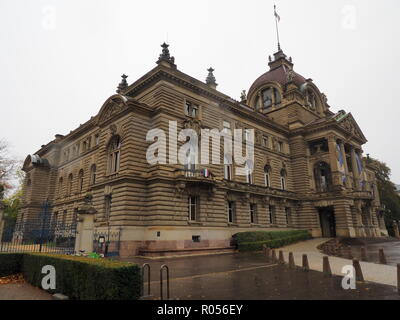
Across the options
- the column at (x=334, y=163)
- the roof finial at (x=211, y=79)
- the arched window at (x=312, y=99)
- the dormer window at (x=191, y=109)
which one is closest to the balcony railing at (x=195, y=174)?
the dormer window at (x=191, y=109)

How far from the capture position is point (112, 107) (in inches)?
1089

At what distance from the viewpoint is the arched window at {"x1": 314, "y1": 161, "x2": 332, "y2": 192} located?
132 feet

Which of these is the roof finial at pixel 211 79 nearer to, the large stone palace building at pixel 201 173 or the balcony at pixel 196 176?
the large stone palace building at pixel 201 173

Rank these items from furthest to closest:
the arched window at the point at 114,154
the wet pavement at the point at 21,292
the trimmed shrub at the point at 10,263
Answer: the arched window at the point at 114,154 < the trimmed shrub at the point at 10,263 < the wet pavement at the point at 21,292

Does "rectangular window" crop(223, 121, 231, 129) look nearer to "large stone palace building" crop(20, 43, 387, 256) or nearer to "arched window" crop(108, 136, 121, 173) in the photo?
"large stone palace building" crop(20, 43, 387, 256)

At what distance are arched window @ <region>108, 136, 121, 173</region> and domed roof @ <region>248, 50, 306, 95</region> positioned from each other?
31.1 metres

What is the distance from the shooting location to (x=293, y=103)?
140 feet

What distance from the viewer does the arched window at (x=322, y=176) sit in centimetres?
4025

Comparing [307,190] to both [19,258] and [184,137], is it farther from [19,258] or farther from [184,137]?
[19,258]

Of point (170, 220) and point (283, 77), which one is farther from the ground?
point (283, 77)

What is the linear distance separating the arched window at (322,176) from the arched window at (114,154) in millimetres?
28789
